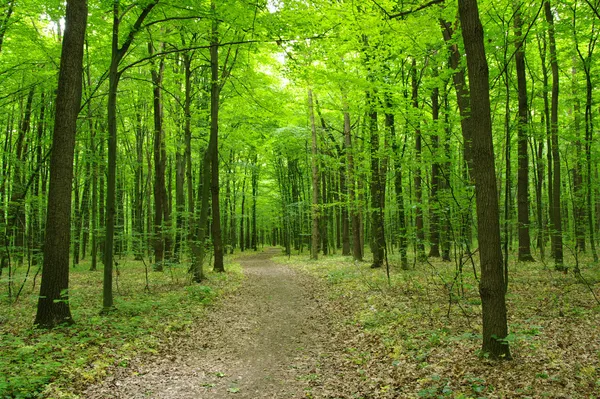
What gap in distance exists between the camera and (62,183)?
291 inches

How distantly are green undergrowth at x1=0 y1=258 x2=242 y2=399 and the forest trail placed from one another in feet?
1.30

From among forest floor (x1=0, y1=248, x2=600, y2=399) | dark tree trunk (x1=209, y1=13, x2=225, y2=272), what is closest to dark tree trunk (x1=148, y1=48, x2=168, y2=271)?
dark tree trunk (x1=209, y1=13, x2=225, y2=272)

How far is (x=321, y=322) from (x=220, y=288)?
17.2 feet

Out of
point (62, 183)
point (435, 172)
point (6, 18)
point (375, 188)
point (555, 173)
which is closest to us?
point (62, 183)

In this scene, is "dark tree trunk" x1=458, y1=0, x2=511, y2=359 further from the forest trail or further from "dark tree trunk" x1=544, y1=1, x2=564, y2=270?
"dark tree trunk" x1=544, y1=1, x2=564, y2=270

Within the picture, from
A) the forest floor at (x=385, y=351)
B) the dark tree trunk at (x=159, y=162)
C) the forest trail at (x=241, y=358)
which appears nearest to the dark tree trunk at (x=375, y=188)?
the forest floor at (x=385, y=351)

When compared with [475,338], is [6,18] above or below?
above

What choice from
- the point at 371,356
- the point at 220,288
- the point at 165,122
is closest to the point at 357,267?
the point at 220,288

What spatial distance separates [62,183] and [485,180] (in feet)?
26.7

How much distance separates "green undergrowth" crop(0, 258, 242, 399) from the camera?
492cm

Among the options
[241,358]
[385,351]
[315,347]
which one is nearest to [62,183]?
[241,358]

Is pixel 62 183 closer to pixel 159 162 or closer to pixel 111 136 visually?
pixel 111 136

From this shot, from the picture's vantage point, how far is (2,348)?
5863 millimetres

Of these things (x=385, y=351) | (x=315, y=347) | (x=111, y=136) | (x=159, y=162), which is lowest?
(x=315, y=347)
